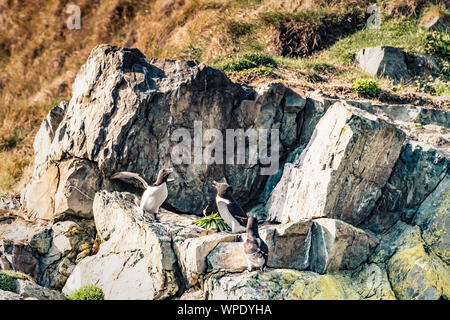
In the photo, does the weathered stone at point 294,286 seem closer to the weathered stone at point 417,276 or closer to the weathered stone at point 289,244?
the weathered stone at point 417,276

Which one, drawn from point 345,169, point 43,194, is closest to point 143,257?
point 43,194

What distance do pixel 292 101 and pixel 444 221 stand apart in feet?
20.0

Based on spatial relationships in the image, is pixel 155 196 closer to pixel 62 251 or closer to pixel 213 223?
pixel 213 223

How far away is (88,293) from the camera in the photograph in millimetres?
11031

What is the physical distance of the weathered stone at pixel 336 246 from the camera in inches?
451

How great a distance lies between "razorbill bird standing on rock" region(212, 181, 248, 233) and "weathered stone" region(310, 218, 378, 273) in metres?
1.83

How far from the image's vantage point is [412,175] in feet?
45.5

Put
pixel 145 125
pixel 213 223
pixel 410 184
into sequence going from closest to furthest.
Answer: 1. pixel 213 223
2. pixel 410 184
3. pixel 145 125

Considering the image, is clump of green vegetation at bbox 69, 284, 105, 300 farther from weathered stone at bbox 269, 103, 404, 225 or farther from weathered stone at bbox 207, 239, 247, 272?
weathered stone at bbox 269, 103, 404, 225

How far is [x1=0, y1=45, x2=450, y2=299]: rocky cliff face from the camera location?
11141mm

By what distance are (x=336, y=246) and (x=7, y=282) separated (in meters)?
7.36

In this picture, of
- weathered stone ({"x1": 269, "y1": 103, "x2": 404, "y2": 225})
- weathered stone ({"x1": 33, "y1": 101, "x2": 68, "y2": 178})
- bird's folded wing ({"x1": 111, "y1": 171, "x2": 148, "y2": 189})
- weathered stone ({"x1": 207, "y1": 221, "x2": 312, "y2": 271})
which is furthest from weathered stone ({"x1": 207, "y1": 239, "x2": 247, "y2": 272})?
weathered stone ({"x1": 33, "y1": 101, "x2": 68, "y2": 178})

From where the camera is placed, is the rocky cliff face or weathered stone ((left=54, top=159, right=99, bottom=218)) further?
weathered stone ((left=54, top=159, right=99, bottom=218))

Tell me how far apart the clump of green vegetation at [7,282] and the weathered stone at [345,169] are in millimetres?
7060
